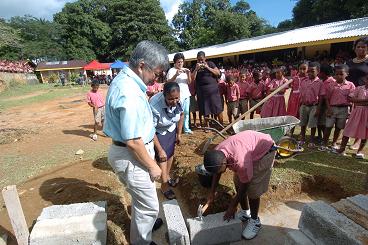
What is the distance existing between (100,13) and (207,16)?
19.6 meters

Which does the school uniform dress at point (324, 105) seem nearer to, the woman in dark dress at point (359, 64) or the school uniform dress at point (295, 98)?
the woman in dark dress at point (359, 64)

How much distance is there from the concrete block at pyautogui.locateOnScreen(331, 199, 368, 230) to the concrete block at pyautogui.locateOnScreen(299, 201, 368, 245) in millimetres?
44

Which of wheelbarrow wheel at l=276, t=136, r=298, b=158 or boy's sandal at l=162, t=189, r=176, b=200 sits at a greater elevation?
wheelbarrow wheel at l=276, t=136, r=298, b=158

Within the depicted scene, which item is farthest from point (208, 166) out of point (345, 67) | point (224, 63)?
point (224, 63)

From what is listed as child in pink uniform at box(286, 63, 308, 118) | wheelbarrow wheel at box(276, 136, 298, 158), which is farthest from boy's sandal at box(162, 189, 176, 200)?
child in pink uniform at box(286, 63, 308, 118)

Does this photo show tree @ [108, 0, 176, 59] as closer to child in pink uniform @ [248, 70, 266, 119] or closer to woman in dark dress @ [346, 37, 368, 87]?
child in pink uniform @ [248, 70, 266, 119]

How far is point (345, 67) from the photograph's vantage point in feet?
16.8

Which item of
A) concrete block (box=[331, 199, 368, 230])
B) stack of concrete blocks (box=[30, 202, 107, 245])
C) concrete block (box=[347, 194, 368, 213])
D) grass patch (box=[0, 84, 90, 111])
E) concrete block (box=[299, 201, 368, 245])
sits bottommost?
grass patch (box=[0, 84, 90, 111])

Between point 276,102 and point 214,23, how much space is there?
41.7m

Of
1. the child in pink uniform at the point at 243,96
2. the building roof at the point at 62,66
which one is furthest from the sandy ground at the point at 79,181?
the building roof at the point at 62,66

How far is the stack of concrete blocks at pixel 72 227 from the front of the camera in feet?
10.2

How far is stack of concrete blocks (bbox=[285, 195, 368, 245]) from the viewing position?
7.45 ft

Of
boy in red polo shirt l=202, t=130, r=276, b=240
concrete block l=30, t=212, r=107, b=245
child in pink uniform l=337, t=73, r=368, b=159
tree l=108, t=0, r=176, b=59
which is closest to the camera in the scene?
boy in red polo shirt l=202, t=130, r=276, b=240

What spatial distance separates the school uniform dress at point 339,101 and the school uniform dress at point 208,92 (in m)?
2.38
